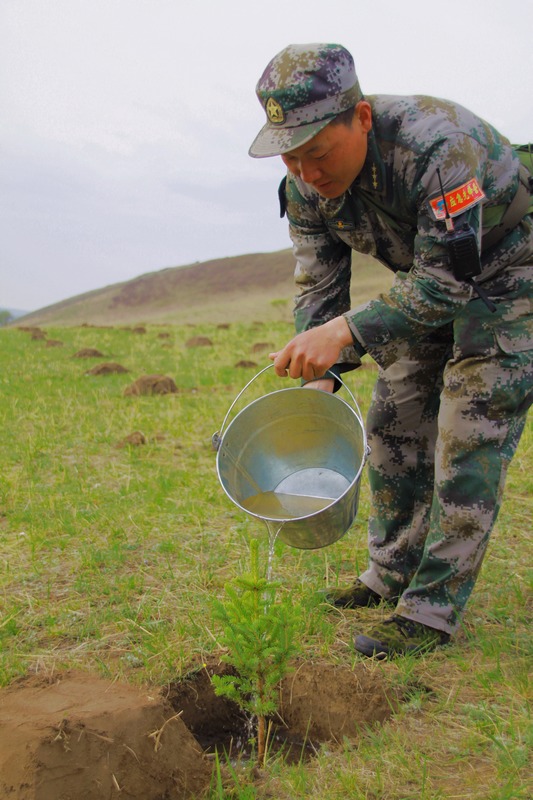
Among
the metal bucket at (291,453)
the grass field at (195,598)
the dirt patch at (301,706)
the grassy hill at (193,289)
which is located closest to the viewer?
the grass field at (195,598)

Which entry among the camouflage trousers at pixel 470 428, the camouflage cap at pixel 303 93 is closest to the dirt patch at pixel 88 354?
the camouflage trousers at pixel 470 428

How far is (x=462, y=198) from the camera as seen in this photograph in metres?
2.34

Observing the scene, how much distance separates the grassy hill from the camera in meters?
39.4

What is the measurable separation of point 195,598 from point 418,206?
68.6 inches

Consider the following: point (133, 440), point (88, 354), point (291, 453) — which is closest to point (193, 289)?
point (88, 354)

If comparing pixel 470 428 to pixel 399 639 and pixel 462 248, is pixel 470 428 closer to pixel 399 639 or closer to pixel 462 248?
pixel 462 248

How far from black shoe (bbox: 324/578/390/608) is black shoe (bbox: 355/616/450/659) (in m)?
0.33

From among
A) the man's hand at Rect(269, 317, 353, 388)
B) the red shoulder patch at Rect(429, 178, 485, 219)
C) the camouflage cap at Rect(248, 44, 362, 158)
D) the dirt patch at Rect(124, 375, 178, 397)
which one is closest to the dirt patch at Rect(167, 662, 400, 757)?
the man's hand at Rect(269, 317, 353, 388)

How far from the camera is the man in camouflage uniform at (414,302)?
93.6 inches

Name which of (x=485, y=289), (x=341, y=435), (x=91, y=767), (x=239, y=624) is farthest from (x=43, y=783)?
(x=485, y=289)

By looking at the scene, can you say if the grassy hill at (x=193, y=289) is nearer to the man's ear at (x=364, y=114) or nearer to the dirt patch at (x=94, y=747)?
the man's ear at (x=364, y=114)

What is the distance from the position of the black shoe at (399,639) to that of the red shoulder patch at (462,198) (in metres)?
1.41

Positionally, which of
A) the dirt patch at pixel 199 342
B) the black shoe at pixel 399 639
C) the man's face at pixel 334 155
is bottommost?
the dirt patch at pixel 199 342

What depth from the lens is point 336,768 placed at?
223 centimetres
